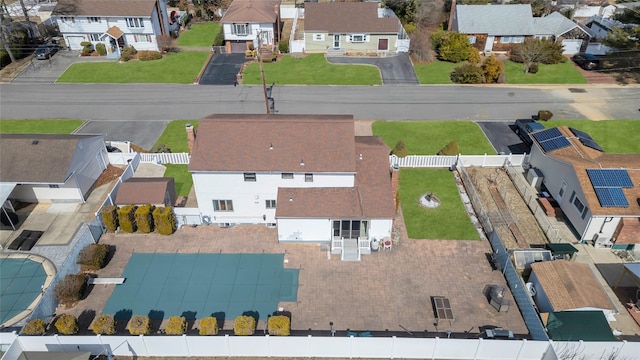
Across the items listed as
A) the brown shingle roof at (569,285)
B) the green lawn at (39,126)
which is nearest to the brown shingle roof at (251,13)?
the green lawn at (39,126)

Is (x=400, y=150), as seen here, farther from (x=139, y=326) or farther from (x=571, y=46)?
(x=571, y=46)

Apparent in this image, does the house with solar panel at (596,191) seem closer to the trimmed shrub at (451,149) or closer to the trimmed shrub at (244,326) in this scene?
the trimmed shrub at (451,149)

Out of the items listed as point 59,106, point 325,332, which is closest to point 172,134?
point 59,106

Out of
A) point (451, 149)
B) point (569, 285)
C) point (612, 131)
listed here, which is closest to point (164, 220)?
point (451, 149)

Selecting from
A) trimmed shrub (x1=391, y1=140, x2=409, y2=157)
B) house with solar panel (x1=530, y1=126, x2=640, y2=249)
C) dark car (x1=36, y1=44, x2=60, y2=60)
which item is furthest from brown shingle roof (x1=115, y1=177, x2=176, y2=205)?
dark car (x1=36, y1=44, x2=60, y2=60)

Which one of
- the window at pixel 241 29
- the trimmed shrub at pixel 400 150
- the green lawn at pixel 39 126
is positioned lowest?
the green lawn at pixel 39 126

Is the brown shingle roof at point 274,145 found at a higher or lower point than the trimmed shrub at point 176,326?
higher

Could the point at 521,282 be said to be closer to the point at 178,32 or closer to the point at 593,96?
the point at 593,96
